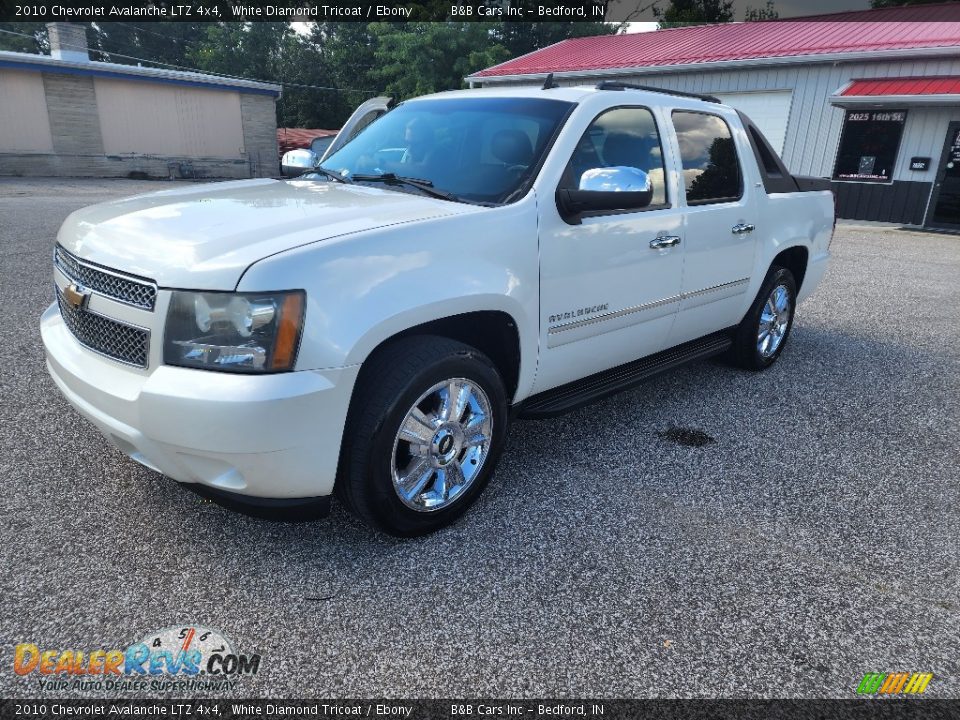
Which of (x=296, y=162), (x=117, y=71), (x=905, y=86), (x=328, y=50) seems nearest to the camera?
(x=296, y=162)

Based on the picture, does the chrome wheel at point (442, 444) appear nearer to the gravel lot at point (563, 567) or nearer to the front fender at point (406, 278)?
the gravel lot at point (563, 567)

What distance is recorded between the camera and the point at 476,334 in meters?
3.04

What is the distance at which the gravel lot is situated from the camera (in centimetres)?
220

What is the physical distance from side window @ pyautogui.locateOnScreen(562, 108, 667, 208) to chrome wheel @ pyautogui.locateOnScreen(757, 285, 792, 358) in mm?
1706

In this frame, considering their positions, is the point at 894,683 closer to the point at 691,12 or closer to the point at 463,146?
the point at 463,146

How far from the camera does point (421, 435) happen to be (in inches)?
106

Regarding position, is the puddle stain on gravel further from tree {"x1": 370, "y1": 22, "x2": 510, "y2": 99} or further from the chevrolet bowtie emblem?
tree {"x1": 370, "y1": 22, "x2": 510, "y2": 99}

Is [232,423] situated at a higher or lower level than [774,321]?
higher

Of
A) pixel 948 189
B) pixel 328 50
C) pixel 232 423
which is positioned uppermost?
pixel 328 50

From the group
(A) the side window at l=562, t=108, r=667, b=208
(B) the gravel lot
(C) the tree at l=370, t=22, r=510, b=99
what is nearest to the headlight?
(B) the gravel lot

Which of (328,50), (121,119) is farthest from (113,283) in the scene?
(328,50)

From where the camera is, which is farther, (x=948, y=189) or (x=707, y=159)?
(x=948, y=189)

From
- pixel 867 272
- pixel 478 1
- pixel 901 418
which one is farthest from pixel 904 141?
pixel 478 1

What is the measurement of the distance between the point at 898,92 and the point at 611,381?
15.5 m
